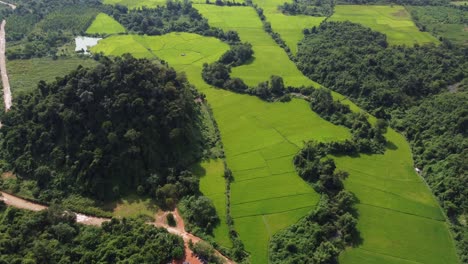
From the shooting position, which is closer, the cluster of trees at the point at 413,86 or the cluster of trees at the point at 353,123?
the cluster of trees at the point at 413,86

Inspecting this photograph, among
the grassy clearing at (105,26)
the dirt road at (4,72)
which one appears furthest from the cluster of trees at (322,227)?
the grassy clearing at (105,26)

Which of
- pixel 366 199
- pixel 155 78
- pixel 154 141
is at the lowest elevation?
pixel 366 199

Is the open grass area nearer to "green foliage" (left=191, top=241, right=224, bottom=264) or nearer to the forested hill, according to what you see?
the forested hill

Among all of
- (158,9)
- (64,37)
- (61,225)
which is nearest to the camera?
(61,225)

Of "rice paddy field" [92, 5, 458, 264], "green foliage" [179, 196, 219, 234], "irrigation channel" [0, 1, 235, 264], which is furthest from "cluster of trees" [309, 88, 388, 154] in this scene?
"irrigation channel" [0, 1, 235, 264]

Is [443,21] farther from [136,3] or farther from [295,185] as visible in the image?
[136,3]

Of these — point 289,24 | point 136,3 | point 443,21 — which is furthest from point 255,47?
point 443,21

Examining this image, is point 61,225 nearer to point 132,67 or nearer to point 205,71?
point 132,67

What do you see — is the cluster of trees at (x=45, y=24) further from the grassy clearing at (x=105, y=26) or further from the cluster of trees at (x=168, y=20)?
the cluster of trees at (x=168, y=20)

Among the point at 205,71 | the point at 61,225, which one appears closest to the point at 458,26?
the point at 205,71
